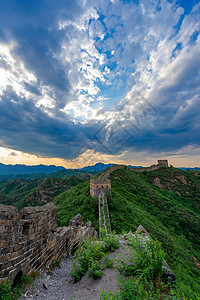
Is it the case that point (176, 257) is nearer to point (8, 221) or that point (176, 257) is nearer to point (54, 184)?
point (8, 221)

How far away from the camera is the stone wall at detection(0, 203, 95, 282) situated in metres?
3.27

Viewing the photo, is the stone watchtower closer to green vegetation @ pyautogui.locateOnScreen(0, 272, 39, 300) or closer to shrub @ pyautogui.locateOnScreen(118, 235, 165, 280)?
green vegetation @ pyautogui.locateOnScreen(0, 272, 39, 300)

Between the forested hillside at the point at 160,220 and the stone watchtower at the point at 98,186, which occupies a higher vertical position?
the stone watchtower at the point at 98,186

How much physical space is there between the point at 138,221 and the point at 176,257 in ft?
18.2

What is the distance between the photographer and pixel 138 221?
1850cm

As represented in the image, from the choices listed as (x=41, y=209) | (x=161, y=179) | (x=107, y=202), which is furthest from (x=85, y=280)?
(x=161, y=179)

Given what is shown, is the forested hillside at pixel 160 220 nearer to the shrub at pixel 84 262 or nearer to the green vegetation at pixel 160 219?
the green vegetation at pixel 160 219

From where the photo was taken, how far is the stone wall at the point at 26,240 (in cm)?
327

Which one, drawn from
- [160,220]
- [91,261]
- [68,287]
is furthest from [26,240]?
[160,220]

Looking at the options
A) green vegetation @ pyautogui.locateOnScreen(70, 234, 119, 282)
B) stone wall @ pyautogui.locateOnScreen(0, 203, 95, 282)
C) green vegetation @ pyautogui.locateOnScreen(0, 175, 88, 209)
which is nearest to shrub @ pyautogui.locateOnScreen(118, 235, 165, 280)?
green vegetation @ pyautogui.locateOnScreen(70, 234, 119, 282)

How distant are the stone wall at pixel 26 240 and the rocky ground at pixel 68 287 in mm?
490

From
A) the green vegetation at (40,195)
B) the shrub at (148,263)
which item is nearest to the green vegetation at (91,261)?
the shrub at (148,263)

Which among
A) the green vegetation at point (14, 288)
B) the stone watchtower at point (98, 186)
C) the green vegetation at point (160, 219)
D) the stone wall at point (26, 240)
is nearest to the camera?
the green vegetation at point (14, 288)

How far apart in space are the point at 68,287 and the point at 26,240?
2.24 m
